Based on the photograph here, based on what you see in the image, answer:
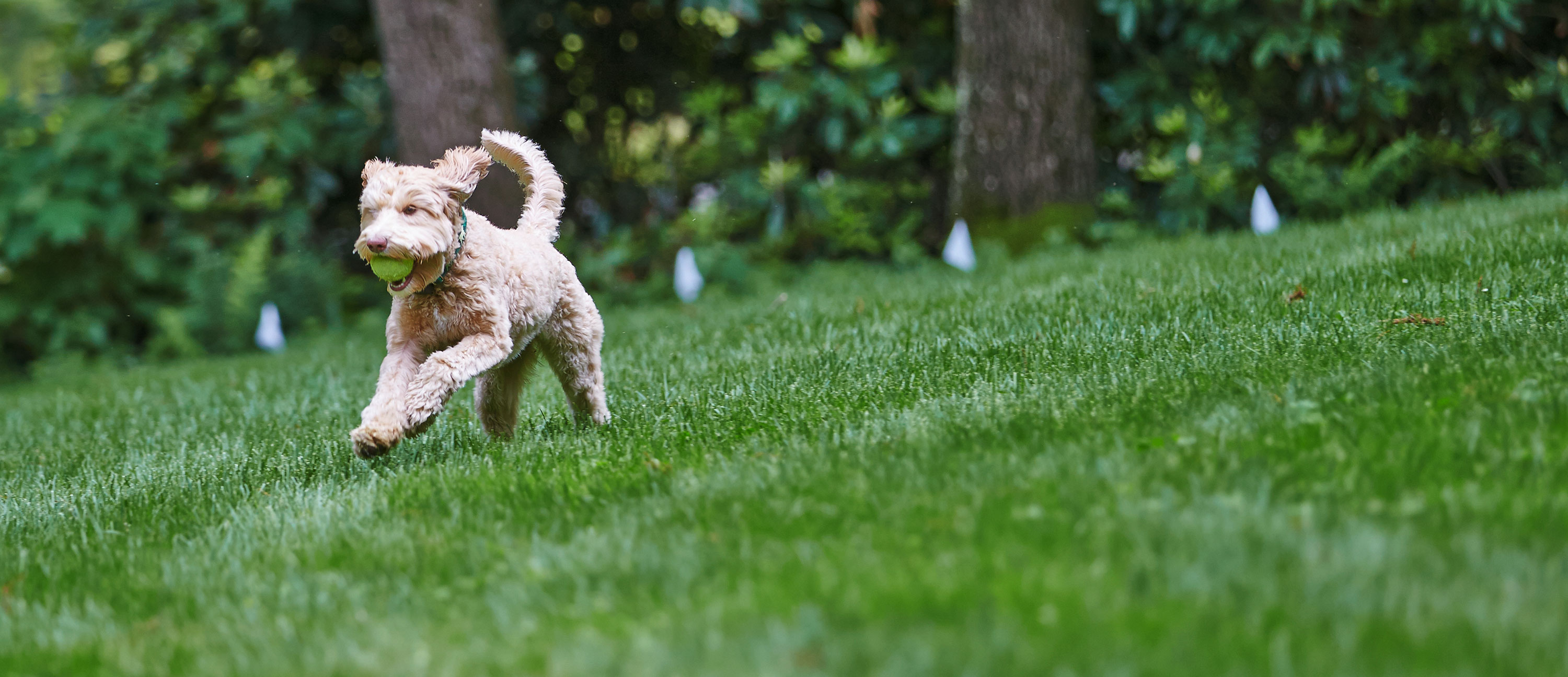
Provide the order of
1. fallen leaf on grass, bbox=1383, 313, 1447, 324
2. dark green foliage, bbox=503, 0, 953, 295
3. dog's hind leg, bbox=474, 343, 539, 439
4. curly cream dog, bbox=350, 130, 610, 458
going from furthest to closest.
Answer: dark green foliage, bbox=503, 0, 953, 295 < dog's hind leg, bbox=474, 343, 539, 439 < fallen leaf on grass, bbox=1383, 313, 1447, 324 < curly cream dog, bbox=350, 130, 610, 458

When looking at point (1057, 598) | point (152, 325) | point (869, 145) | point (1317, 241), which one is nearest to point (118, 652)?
point (1057, 598)

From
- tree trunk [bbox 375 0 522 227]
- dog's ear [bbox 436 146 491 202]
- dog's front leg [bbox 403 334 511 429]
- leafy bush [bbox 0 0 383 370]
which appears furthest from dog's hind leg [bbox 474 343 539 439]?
leafy bush [bbox 0 0 383 370]

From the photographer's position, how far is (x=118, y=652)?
8.02ft

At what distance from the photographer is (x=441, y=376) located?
3658 mm

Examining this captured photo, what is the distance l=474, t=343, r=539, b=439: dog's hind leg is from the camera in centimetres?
433

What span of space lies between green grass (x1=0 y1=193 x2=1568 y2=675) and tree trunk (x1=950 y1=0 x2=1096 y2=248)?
409 centimetres

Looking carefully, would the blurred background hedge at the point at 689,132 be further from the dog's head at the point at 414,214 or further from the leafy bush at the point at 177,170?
the dog's head at the point at 414,214

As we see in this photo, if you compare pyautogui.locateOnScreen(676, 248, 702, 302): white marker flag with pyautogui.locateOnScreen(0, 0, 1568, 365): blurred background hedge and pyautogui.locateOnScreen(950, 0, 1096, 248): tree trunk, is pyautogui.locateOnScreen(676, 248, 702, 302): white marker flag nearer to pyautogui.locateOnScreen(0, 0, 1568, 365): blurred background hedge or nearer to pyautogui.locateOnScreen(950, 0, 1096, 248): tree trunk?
pyautogui.locateOnScreen(0, 0, 1568, 365): blurred background hedge

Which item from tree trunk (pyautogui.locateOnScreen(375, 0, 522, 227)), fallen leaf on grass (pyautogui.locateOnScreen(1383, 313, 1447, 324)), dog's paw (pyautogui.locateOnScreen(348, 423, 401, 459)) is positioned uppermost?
tree trunk (pyautogui.locateOnScreen(375, 0, 522, 227))

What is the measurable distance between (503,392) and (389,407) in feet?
2.33

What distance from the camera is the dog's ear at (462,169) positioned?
381 cm

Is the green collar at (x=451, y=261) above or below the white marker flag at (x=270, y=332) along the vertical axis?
above

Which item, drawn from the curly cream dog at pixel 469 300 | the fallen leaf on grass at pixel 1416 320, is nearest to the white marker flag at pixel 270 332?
the curly cream dog at pixel 469 300

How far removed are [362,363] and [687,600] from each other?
6.09 meters
